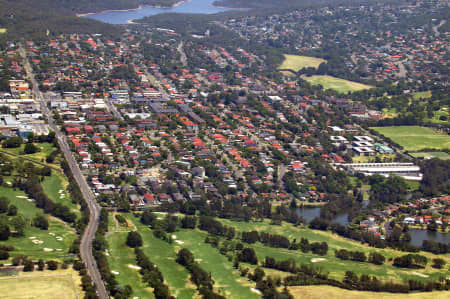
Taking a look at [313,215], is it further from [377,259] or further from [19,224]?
[19,224]

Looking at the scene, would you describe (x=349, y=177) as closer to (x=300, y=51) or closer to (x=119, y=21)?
(x=300, y=51)

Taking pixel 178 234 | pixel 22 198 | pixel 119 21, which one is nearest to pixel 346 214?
pixel 178 234

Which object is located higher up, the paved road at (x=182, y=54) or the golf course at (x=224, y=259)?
the paved road at (x=182, y=54)

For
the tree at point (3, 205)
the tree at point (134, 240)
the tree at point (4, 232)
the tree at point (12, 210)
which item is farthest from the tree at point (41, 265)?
the tree at point (3, 205)

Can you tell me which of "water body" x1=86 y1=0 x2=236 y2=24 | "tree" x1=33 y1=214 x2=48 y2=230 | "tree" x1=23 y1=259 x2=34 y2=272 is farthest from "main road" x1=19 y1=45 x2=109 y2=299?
"water body" x1=86 y1=0 x2=236 y2=24

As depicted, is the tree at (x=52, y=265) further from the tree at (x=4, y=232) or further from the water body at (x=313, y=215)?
the water body at (x=313, y=215)
